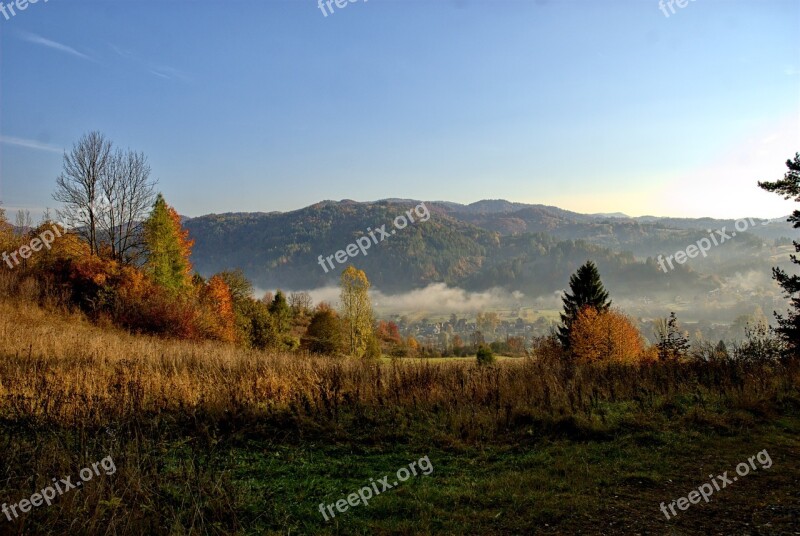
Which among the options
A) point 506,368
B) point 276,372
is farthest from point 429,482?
point 506,368

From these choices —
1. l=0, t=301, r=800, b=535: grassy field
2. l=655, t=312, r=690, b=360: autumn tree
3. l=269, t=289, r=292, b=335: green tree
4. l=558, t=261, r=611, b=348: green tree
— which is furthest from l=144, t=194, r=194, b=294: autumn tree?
l=558, t=261, r=611, b=348: green tree

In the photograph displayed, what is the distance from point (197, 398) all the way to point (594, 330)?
4526 centimetres

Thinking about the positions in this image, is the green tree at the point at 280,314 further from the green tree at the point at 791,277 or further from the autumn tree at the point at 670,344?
the green tree at the point at 791,277

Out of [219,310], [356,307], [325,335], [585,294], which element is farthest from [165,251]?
[585,294]

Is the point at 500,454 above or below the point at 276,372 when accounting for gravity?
below

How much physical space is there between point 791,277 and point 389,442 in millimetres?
21867

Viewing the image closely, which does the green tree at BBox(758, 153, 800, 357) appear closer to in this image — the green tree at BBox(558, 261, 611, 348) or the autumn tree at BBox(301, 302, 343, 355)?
the green tree at BBox(558, 261, 611, 348)

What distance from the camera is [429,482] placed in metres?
5.88

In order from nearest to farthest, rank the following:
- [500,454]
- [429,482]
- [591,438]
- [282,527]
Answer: [282,527] → [429,482] → [500,454] → [591,438]

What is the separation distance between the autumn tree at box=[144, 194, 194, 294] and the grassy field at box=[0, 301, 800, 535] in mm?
27094

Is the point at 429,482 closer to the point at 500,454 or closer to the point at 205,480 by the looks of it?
the point at 500,454

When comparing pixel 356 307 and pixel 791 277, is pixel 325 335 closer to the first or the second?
pixel 356 307

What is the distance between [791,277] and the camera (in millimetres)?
20469

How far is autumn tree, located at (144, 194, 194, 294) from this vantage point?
37781 millimetres
